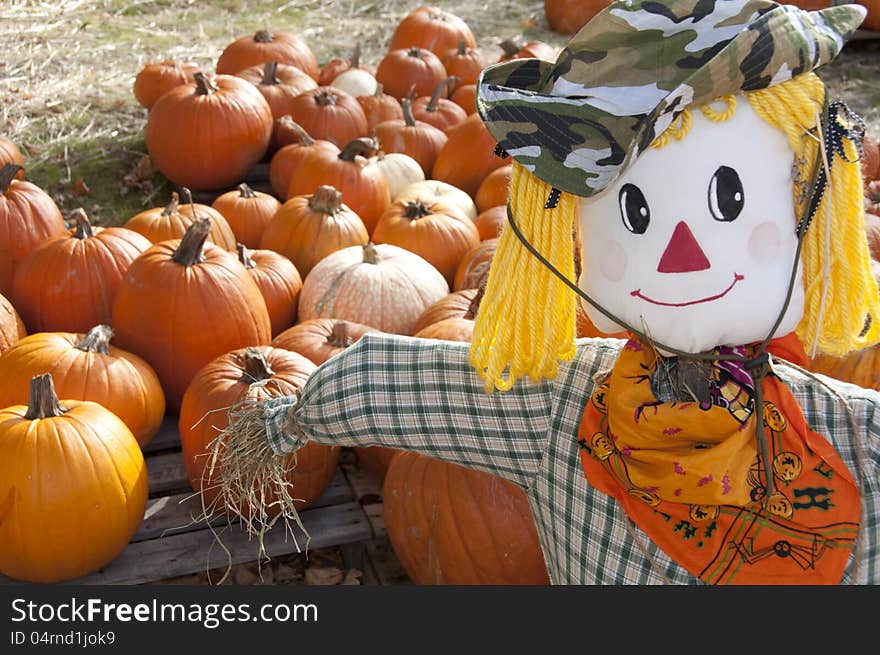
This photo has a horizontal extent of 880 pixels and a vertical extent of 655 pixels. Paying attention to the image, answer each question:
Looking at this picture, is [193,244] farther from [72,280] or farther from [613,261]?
[613,261]

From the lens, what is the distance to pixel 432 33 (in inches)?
258

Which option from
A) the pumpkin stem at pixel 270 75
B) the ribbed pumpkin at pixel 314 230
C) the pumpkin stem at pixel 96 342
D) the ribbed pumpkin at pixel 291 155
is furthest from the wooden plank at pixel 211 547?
the pumpkin stem at pixel 270 75

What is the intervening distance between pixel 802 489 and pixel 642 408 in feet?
1.06

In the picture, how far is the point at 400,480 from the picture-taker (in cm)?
243

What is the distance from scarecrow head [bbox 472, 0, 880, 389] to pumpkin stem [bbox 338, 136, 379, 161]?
245 centimetres

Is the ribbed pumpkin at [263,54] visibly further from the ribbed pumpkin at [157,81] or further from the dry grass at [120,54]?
the dry grass at [120,54]

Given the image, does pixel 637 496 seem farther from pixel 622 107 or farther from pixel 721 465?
pixel 622 107

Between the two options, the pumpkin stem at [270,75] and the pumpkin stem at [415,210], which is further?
the pumpkin stem at [270,75]

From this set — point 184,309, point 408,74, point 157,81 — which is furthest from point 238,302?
point 408,74

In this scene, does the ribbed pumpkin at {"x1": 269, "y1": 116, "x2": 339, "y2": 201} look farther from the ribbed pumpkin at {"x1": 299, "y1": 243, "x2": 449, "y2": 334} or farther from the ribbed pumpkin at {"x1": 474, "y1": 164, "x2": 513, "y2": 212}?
the ribbed pumpkin at {"x1": 299, "y1": 243, "x2": 449, "y2": 334}

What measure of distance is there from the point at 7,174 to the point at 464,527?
7.30 ft

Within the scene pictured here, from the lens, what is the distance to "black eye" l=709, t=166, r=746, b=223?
149 centimetres

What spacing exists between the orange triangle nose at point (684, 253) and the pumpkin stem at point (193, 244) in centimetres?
172

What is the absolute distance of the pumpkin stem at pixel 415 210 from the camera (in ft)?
12.3
